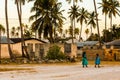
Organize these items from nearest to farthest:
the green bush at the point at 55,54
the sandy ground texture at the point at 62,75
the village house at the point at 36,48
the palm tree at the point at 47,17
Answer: the sandy ground texture at the point at 62,75, the green bush at the point at 55,54, the village house at the point at 36,48, the palm tree at the point at 47,17

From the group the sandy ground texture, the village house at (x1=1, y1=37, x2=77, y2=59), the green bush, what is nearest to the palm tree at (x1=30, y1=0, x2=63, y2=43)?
the village house at (x1=1, y1=37, x2=77, y2=59)

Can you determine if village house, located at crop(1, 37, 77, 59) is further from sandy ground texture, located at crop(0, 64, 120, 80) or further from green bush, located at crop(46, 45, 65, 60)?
sandy ground texture, located at crop(0, 64, 120, 80)

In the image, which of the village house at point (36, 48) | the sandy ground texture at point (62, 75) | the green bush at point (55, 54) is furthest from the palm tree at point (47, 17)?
the sandy ground texture at point (62, 75)

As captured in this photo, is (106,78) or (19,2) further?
(19,2)

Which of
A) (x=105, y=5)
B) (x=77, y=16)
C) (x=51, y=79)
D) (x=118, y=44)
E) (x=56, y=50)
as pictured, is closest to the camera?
(x=51, y=79)

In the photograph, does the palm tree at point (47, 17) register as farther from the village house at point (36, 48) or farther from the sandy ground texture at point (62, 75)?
the sandy ground texture at point (62, 75)

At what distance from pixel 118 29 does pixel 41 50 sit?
1751 inches

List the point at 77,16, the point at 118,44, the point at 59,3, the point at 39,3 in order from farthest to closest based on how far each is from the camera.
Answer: the point at 77,16 → the point at 118,44 → the point at 59,3 → the point at 39,3

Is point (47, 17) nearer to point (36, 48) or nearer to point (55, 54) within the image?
point (36, 48)

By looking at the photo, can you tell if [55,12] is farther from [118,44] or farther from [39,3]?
[118,44]

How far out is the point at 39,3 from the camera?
217 ft

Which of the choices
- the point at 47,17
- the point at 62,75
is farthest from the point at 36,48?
the point at 62,75

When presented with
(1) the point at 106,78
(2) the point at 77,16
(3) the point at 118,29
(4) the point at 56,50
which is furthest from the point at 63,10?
(1) the point at 106,78

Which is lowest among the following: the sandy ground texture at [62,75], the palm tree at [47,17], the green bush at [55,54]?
the sandy ground texture at [62,75]
